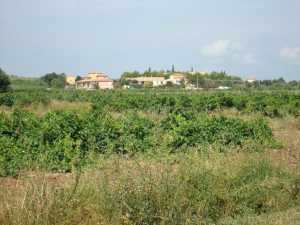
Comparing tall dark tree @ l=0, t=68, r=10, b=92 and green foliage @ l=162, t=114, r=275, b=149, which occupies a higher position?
tall dark tree @ l=0, t=68, r=10, b=92

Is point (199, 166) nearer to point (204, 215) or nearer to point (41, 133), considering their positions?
point (204, 215)

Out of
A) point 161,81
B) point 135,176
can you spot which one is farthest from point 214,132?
point 161,81

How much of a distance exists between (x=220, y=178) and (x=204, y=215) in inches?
36.5

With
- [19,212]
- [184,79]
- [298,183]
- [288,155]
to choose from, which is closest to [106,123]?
[288,155]

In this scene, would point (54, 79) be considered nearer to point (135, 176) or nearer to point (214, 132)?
point (214, 132)

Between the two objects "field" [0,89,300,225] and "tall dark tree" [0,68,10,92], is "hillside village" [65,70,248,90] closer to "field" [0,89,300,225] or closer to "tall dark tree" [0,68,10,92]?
"tall dark tree" [0,68,10,92]

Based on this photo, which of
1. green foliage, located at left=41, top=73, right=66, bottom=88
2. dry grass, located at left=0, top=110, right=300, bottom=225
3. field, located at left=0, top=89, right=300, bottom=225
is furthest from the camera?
green foliage, located at left=41, top=73, right=66, bottom=88

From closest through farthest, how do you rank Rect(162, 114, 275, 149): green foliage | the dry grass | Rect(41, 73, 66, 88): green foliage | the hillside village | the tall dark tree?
the dry grass < Rect(162, 114, 275, 149): green foliage < the tall dark tree < the hillside village < Rect(41, 73, 66, 88): green foliage

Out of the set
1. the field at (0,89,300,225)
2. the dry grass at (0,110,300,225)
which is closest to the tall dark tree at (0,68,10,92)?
the field at (0,89,300,225)

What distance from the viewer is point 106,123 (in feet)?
38.4

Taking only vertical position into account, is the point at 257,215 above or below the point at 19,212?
below

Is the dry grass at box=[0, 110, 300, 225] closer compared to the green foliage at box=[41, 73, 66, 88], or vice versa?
the dry grass at box=[0, 110, 300, 225]

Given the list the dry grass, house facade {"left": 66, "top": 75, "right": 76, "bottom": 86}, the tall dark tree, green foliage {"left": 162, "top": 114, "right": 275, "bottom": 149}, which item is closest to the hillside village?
house facade {"left": 66, "top": 75, "right": 76, "bottom": 86}

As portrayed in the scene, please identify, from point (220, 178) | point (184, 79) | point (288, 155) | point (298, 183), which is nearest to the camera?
point (220, 178)
